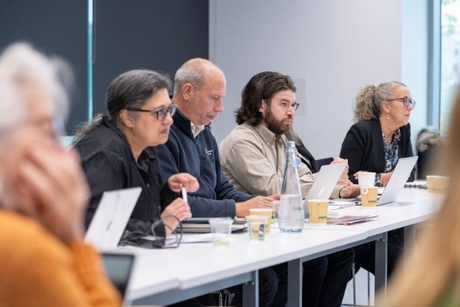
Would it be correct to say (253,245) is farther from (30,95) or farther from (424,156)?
(424,156)

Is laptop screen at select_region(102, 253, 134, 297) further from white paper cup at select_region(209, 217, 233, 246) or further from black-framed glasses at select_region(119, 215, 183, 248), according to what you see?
white paper cup at select_region(209, 217, 233, 246)

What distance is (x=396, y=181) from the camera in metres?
4.51

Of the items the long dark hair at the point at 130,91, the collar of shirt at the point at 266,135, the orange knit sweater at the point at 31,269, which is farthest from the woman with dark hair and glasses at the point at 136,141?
the orange knit sweater at the point at 31,269

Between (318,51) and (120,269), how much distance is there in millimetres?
5292

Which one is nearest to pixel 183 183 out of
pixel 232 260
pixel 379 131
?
pixel 232 260

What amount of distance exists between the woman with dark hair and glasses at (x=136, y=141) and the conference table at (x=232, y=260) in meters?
0.30

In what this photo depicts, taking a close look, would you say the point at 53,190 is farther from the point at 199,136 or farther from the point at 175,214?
the point at 199,136

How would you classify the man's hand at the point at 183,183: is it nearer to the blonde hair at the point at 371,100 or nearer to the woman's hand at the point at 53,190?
the woman's hand at the point at 53,190

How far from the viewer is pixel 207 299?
3.47 meters

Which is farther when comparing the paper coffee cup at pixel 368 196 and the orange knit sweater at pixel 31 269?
the paper coffee cup at pixel 368 196

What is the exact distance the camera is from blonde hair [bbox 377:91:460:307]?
101cm

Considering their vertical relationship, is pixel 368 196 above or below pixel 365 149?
below

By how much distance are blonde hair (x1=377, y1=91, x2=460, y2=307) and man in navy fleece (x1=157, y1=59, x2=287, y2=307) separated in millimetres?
2626

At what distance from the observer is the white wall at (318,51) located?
6.62m
